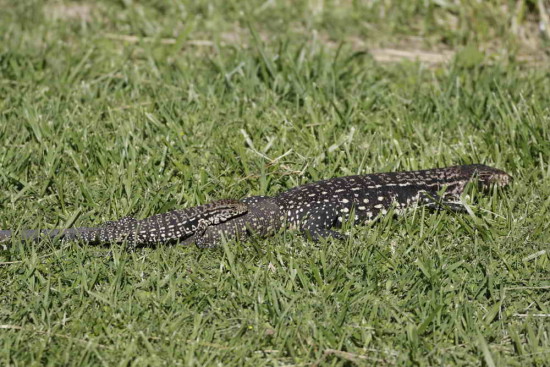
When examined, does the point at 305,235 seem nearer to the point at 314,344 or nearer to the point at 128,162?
the point at 314,344

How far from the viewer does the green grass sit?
543cm

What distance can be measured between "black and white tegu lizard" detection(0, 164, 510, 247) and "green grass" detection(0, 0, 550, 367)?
0.15 metres

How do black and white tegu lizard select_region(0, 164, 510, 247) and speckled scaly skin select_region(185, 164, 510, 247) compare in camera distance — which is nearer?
black and white tegu lizard select_region(0, 164, 510, 247)

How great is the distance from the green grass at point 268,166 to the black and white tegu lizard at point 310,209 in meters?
0.15

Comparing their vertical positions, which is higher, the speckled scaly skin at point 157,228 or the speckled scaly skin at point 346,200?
the speckled scaly skin at point 157,228

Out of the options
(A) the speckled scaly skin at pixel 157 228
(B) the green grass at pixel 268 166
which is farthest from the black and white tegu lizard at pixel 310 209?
(B) the green grass at pixel 268 166

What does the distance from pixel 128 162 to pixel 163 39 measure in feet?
11.4

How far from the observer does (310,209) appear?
267 inches

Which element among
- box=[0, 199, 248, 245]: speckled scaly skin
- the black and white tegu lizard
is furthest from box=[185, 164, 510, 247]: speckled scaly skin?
Answer: box=[0, 199, 248, 245]: speckled scaly skin

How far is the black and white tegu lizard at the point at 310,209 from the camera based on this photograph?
640cm

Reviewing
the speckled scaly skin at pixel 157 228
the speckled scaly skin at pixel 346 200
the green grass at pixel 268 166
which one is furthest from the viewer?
the speckled scaly skin at pixel 346 200

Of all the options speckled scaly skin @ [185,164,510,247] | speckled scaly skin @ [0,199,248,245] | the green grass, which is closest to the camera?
the green grass

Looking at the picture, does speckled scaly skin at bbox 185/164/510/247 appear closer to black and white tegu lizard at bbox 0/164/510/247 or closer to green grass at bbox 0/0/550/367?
black and white tegu lizard at bbox 0/164/510/247

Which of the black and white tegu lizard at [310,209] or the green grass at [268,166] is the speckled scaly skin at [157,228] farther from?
the green grass at [268,166]
